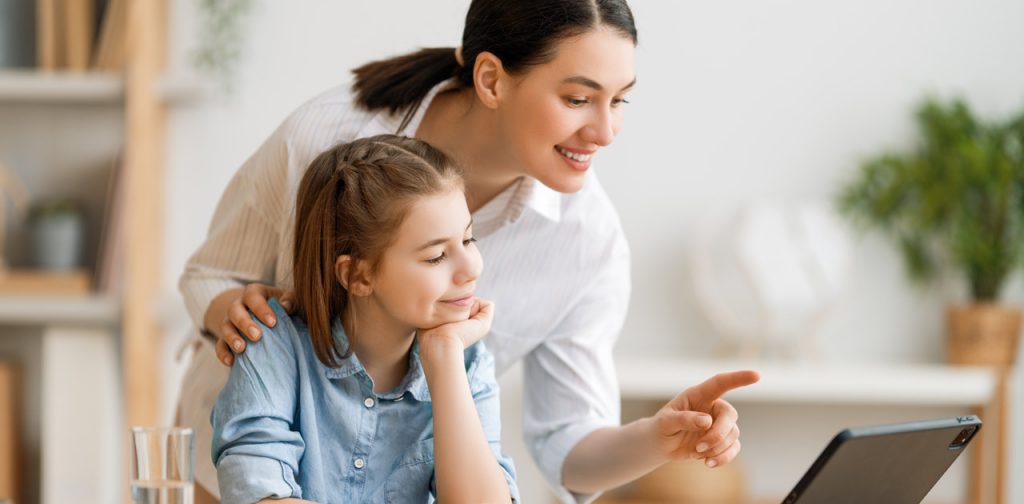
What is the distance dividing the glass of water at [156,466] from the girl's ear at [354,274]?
8.4 inches

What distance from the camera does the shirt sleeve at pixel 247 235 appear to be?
4.67ft

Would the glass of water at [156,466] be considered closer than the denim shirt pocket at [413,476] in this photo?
Yes

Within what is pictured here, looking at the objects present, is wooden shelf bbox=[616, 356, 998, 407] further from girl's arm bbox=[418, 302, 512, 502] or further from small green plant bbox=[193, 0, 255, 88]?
girl's arm bbox=[418, 302, 512, 502]

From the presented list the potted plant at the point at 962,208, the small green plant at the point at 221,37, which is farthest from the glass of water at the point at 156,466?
the potted plant at the point at 962,208

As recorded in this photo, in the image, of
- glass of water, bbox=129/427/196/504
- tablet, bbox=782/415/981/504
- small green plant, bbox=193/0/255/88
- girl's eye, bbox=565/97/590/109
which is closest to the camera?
tablet, bbox=782/415/981/504

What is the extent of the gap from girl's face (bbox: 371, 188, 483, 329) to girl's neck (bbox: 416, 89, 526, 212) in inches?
8.8

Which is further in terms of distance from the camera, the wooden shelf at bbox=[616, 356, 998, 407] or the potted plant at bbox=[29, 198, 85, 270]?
the potted plant at bbox=[29, 198, 85, 270]

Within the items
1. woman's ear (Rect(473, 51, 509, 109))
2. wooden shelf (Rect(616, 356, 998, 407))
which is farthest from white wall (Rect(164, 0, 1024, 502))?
woman's ear (Rect(473, 51, 509, 109))

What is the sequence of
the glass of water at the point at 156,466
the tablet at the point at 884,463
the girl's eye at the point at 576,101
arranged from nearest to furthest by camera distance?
the tablet at the point at 884,463
the glass of water at the point at 156,466
the girl's eye at the point at 576,101

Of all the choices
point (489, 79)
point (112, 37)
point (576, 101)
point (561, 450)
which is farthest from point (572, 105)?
point (112, 37)

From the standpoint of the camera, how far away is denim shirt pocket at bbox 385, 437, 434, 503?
1.17 metres

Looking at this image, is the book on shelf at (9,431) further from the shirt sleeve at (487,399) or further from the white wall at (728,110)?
the shirt sleeve at (487,399)

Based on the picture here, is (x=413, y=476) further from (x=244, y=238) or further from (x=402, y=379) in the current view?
(x=244, y=238)

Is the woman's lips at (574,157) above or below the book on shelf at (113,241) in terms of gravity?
below
